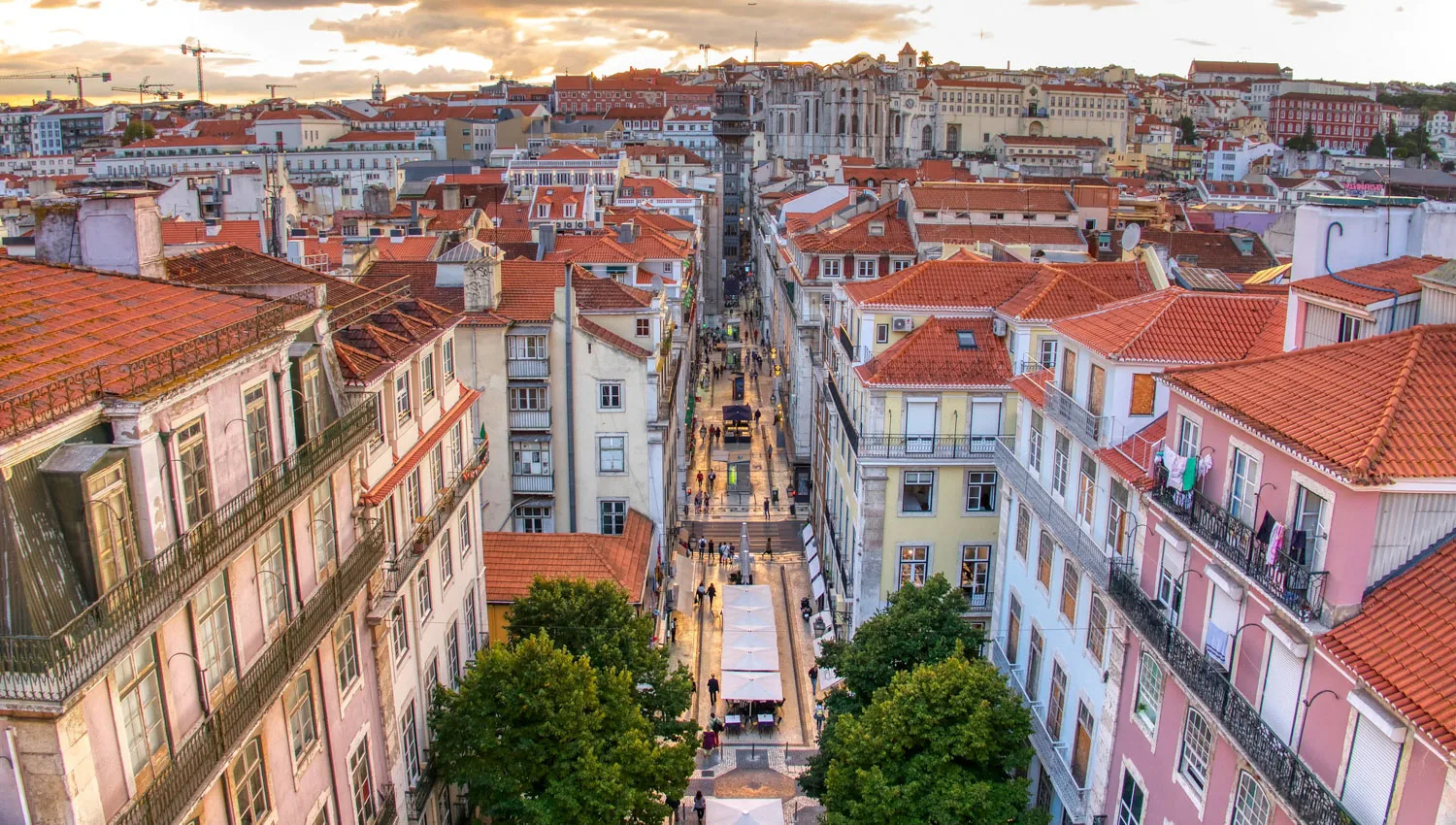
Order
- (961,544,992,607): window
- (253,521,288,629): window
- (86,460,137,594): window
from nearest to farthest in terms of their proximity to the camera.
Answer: (86,460,137,594): window < (253,521,288,629): window < (961,544,992,607): window

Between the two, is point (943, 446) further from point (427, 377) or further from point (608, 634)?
point (427, 377)

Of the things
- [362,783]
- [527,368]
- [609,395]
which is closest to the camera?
[362,783]

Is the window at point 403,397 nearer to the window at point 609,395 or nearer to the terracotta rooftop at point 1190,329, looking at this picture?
the window at point 609,395

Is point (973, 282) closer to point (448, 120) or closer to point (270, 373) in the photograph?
point (270, 373)

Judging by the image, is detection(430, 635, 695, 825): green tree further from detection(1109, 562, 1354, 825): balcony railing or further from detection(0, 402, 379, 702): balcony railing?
detection(1109, 562, 1354, 825): balcony railing

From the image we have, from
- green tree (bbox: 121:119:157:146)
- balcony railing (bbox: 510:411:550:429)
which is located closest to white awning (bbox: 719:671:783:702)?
balcony railing (bbox: 510:411:550:429)

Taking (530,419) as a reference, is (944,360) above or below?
above

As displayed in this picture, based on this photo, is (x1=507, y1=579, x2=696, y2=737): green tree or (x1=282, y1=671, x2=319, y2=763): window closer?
(x1=282, y1=671, x2=319, y2=763): window

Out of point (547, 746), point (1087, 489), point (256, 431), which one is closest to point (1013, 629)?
point (1087, 489)
